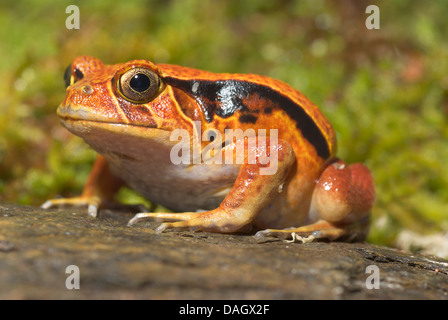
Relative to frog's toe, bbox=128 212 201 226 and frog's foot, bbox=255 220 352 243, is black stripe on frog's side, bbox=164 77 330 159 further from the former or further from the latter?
frog's foot, bbox=255 220 352 243

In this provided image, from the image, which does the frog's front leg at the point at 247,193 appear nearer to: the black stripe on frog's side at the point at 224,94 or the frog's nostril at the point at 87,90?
the black stripe on frog's side at the point at 224,94

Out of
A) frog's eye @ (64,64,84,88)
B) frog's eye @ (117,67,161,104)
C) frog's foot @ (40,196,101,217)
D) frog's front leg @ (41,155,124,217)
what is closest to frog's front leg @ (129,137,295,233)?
frog's eye @ (117,67,161,104)

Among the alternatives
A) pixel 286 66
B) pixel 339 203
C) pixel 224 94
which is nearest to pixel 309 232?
pixel 339 203

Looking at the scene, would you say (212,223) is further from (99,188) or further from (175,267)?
(99,188)
